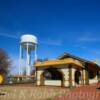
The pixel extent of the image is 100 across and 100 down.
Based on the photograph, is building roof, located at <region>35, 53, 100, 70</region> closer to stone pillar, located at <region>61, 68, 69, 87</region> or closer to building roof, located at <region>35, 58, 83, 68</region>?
building roof, located at <region>35, 58, 83, 68</region>

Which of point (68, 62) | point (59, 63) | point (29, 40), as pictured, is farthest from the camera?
point (29, 40)

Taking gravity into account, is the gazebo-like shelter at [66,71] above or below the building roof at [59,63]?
below

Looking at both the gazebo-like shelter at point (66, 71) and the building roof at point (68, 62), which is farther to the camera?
the building roof at point (68, 62)

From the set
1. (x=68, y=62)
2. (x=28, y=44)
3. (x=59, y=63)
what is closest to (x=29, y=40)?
(x=28, y=44)

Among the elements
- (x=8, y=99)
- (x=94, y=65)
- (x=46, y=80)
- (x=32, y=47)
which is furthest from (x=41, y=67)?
(x=32, y=47)

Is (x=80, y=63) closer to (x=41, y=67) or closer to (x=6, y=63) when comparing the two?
(x=41, y=67)

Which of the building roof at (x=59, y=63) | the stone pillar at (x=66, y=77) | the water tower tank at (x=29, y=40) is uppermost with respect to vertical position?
the water tower tank at (x=29, y=40)

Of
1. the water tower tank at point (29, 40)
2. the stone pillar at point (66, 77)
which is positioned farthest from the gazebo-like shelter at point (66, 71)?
the water tower tank at point (29, 40)

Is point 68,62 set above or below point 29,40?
below

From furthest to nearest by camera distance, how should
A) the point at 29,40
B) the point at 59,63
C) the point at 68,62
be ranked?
the point at 29,40, the point at 59,63, the point at 68,62

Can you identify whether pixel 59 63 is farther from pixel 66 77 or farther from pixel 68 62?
pixel 66 77

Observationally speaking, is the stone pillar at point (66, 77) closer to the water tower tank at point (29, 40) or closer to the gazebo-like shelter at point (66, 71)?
the gazebo-like shelter at point (66, 71)

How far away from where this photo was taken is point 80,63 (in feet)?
130

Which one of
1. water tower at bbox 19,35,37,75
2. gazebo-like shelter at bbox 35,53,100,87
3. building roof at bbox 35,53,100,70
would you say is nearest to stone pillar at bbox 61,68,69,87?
gazebo-like shelter at bbox 35,53,100,87
